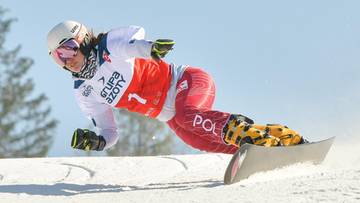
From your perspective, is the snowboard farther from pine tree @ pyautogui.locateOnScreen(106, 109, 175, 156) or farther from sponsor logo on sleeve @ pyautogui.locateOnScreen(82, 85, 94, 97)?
pine tree @ pyautogui.locateOnScreen(106, 109, 175, 156)

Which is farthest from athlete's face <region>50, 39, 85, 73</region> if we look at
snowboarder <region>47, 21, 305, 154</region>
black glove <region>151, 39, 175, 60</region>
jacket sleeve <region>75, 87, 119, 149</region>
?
black glove <region>151, 39, 175, 60</region>

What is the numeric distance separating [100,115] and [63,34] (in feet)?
2.23

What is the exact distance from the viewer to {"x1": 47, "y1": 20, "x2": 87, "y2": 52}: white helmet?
4.06 metres

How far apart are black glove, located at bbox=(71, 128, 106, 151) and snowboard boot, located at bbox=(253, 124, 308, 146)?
1154 mm

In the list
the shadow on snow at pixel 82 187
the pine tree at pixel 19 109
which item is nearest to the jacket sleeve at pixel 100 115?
the shadow on snow at pixel 82 187

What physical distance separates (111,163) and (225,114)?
184cm

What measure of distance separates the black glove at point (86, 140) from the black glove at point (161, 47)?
0.72m

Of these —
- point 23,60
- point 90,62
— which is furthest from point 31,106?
point 90,62

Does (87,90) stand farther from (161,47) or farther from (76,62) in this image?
(161,47)

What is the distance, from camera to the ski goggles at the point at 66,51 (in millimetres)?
4047

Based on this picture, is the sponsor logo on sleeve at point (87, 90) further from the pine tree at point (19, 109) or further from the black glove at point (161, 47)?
the pine tree at point (19, 109)

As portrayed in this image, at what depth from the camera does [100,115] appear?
4309 millimetres

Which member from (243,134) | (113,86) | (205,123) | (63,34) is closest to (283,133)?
(243,134)

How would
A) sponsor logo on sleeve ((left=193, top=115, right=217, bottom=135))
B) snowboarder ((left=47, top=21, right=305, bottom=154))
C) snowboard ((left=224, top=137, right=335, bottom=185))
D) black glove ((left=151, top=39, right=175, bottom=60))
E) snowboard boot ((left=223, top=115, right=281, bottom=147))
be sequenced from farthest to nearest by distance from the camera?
sponsor logo on sleeve ((left=193, top=115, right=217, bottom=135)) < snowboarder ((left=47, top=21, right=305, bottom=154)) < snowboard boot ((left=223, top=115, right=281, bottom=147)) < black glove ((left=151, top=39, right=175, bottom=60)) < snowboard ((left=224, top=137, right=335, bottom=185))
